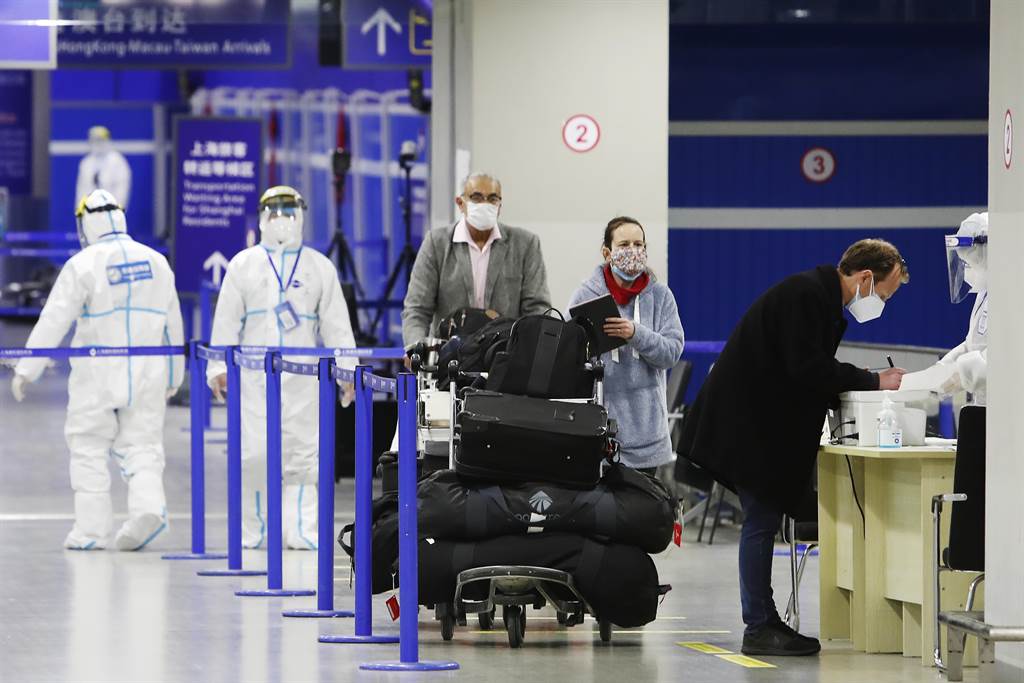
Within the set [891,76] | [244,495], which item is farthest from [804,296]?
[891,76]

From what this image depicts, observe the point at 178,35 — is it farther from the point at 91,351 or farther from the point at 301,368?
the point at 301,368

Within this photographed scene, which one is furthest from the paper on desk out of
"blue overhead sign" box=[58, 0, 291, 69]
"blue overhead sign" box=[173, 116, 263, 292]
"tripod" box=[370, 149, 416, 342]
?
"blue overhead sign" box=[173, 116, 263, 292]

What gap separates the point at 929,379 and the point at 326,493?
202 cm

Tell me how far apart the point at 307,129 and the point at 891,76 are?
6.31 meters

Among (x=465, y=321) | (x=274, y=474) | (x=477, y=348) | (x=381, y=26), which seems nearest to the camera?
(x=477, y=348)

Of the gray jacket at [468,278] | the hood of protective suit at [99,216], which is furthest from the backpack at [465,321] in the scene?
the hood of protective suit at [99,216]

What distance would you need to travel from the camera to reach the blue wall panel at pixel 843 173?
1472 centimetres

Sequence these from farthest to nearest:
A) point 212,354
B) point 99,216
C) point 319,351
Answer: point 99,216
point 319,351
point 212,354

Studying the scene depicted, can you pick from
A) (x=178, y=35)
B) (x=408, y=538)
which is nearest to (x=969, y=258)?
(x=408, y=538)

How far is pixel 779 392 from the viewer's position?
5.91 m

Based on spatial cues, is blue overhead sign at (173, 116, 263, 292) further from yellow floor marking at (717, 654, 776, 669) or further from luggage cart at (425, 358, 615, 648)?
yellow floor marking at (717, 654, 776, 669)

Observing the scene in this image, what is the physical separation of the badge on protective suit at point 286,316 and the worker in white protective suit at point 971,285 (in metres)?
3.64

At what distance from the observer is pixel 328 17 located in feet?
42.1

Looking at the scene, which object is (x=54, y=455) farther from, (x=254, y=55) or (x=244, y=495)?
(x=244, y=495)
